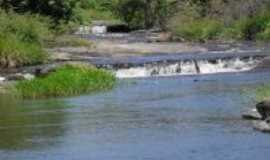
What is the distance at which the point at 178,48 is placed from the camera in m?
50.5

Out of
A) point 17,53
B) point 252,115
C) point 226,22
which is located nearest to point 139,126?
point 252,115

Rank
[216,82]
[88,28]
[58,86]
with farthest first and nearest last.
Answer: [88,28]
[216,82]
[58,86]

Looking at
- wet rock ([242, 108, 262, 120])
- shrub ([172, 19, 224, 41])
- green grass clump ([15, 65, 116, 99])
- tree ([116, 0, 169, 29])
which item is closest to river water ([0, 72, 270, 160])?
wet rock ([242, 108, 262, 120])

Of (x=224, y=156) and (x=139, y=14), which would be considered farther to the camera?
(x=139, y=14)

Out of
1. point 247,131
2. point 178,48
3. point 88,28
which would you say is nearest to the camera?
point 247,131

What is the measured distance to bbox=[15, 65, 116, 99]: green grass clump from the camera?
3038 centimetres

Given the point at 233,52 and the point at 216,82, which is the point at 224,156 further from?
the point at 233,52

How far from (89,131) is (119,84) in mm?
13454

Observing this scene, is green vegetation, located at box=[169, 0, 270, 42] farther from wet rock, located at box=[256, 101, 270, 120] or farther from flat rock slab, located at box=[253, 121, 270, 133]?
flat rock slab, located at box=[253, 121, 270, 133]

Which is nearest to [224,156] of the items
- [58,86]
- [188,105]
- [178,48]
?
[188,105]

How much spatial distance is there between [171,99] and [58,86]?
4608 millimetres

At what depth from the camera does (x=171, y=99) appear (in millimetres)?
28047

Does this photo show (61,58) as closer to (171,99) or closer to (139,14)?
(171,99)

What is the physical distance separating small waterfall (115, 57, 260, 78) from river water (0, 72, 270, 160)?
262 inches
